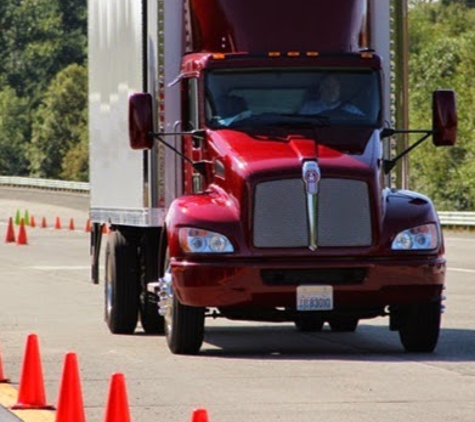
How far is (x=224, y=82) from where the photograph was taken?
58.5ft

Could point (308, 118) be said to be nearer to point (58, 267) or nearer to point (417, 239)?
point (417, 239)

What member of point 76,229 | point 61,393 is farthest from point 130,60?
point 76,229

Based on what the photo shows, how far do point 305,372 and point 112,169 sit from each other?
5444mm

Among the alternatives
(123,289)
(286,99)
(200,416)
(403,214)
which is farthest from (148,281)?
(200,416)

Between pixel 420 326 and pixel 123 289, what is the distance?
355 centimetres

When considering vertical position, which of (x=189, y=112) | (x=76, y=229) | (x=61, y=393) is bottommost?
(x=76, y=229)

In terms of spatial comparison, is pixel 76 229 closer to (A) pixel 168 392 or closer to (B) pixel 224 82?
(B) pixel 224 82

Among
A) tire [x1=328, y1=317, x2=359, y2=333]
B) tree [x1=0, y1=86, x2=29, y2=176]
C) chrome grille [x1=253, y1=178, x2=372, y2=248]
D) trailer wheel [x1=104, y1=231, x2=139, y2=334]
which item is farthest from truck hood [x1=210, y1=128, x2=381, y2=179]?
tree [x1=0, y1=86, x2=29, y2=176]

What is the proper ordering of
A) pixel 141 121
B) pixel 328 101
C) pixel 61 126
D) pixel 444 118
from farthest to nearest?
pixel 61 126, pixel 328 101, pixel 444 118, pixel 141 121

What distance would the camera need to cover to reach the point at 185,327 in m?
16.9

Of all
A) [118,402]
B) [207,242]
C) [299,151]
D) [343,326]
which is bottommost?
[343,326]

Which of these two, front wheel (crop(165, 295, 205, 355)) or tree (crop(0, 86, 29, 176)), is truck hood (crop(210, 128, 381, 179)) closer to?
front wheel (crop(165, 295, 205, 355))

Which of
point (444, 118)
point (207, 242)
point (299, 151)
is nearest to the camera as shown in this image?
point (207, 242)

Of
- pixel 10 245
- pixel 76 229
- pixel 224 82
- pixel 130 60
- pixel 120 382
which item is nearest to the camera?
pixel 120 382
